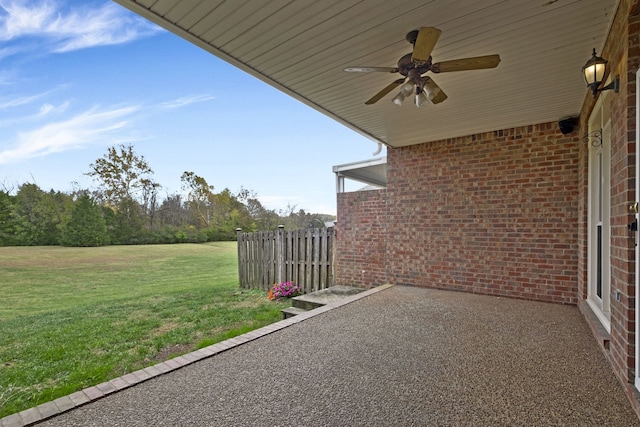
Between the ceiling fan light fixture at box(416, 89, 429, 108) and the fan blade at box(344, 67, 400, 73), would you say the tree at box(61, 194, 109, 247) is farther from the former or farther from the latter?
the ceiling fan light fixture at box(416, 89, 429, 108)

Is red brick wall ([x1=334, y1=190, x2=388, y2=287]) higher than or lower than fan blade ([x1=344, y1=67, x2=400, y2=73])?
lower

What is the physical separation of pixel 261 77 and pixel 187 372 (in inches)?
108

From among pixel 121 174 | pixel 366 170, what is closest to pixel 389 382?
pixel 366 170

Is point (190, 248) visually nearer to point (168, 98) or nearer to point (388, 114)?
point (168, 98)

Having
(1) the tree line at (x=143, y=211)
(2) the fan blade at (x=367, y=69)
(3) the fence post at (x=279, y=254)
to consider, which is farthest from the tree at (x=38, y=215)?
(2) the fan blade at (x=367, y=69)

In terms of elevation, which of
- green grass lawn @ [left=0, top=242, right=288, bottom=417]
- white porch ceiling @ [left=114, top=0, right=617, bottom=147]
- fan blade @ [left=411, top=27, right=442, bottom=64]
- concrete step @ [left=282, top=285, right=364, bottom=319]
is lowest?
green grass lawn @ [left=0, top=242, right=288, bottom=417]

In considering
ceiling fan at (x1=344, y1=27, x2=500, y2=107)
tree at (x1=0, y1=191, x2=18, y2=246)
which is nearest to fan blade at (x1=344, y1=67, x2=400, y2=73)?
ceiling fan at (x1=344, y1=27, x2=500, y2=107)

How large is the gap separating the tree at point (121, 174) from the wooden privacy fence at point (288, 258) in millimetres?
14242

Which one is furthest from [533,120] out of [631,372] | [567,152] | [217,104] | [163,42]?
[217,104]

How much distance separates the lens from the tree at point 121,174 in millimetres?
18375

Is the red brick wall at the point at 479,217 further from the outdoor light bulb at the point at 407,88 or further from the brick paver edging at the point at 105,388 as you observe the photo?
the brick paver edging at the point at 105,388

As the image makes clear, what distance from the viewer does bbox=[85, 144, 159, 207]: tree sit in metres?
18.4

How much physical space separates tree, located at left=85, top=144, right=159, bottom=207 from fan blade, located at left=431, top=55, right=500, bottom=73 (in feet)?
67.4

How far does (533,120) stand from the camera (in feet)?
14.1
